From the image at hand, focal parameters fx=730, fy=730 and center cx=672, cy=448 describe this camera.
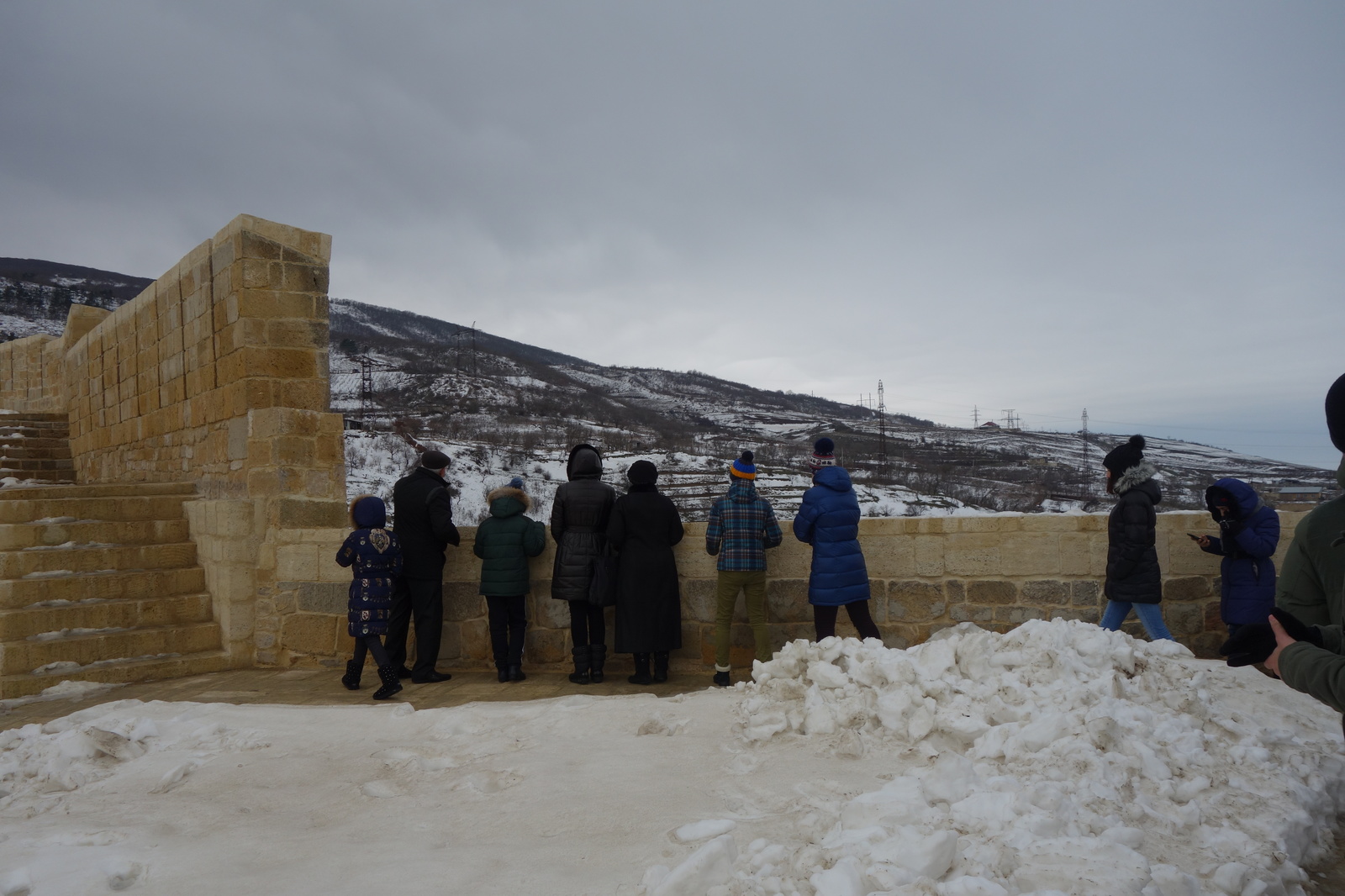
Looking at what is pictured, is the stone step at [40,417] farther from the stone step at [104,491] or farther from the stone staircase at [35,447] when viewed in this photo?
the stone step at [104,491]

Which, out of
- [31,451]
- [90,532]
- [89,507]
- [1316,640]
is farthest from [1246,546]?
[31,451]

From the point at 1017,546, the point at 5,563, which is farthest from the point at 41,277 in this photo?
A: the point at 1017,546

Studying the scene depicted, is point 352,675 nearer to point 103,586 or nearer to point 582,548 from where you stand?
point 582,548

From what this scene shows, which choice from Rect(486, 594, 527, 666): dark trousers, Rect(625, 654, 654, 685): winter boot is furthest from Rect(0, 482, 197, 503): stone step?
Rect(625, 654, 654, 685): winter boot

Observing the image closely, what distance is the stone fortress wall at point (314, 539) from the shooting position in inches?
231

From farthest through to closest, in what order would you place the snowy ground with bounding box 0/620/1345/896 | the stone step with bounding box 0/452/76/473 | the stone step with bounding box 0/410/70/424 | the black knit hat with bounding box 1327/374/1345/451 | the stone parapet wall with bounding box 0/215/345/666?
1. the stone step with bounding box 0/410/70/424
2. the stone step with bounding box 0/452/76/473
3. the stone parapet wall with bounding box 0/215/345/666
4. the snowy ground with bounding box 0/620/1345/896
5. the black knit hat with bounding box 1327/374/1345/451

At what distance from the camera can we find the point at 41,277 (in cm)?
7519

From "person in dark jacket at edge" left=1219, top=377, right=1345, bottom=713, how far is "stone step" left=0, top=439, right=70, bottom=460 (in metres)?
14.7

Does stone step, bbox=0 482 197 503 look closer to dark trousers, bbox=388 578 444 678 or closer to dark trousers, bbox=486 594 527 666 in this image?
dark trousers, bbox=388 578 444 678

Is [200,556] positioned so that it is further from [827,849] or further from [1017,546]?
[1017,546]

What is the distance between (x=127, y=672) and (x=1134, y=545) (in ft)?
25.6

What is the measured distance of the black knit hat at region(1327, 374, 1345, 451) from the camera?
1979 millimetres

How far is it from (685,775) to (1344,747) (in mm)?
2925

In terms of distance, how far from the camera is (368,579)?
214 inches
